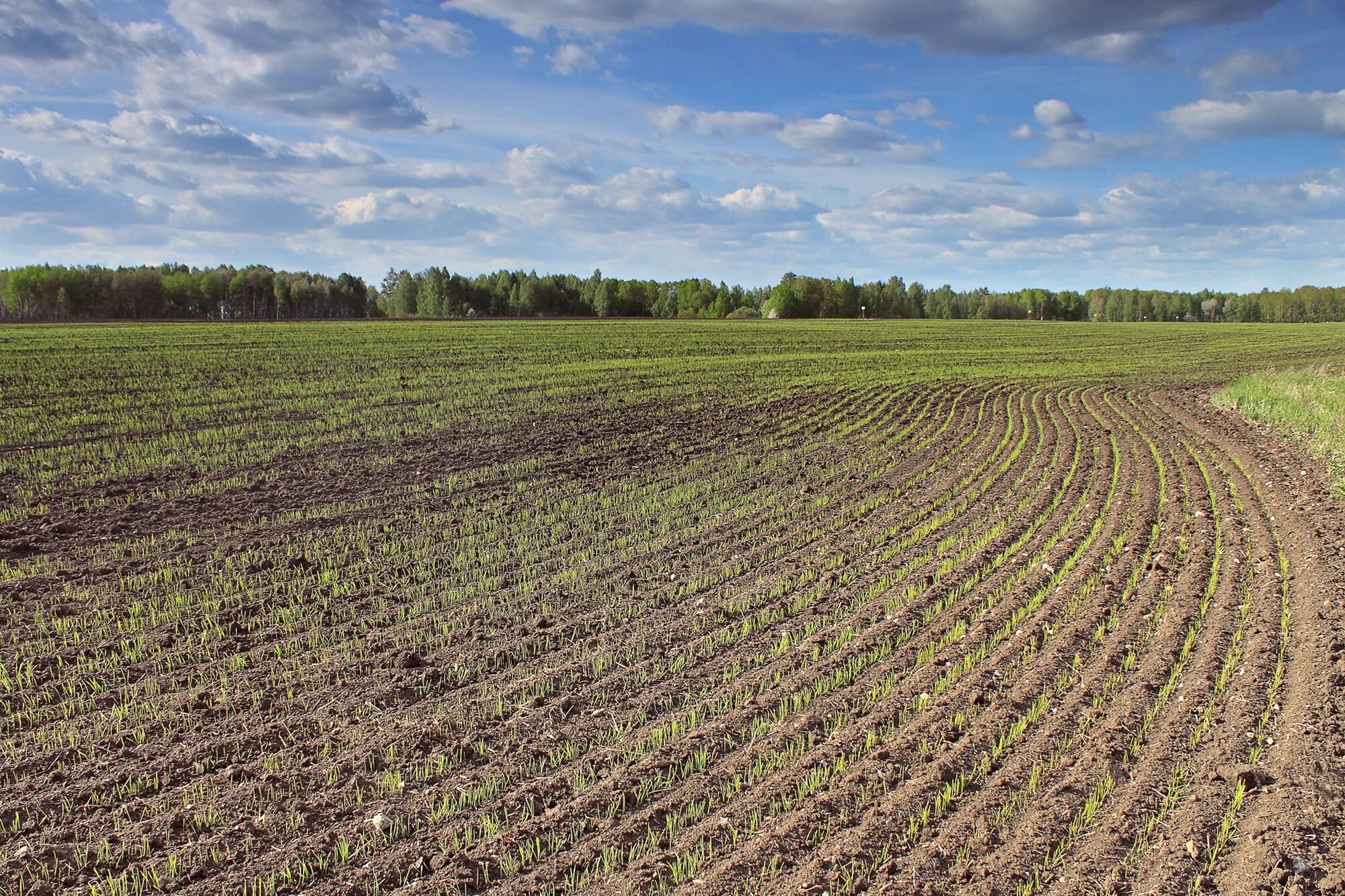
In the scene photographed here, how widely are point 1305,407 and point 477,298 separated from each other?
328 feet

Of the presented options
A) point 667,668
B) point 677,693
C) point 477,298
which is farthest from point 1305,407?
point 477,298

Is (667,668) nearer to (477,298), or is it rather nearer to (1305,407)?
(1305,407)

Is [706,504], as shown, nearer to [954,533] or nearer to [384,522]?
[954,533]

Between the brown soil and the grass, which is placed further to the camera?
the grass

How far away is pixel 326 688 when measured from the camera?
7.19 m

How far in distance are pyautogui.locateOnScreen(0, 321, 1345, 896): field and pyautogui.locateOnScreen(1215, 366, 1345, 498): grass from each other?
64 cm

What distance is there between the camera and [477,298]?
4309 inches

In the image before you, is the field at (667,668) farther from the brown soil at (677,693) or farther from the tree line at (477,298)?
the tree line at (477,298)

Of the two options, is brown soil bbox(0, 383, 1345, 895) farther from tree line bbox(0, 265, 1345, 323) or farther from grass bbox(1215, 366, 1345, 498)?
tree line bbox(0, 265, 1345, 323)

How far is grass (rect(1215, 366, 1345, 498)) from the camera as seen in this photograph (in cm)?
1614

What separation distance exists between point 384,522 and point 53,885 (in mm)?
7614

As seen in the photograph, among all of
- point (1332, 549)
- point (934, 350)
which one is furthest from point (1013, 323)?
point (1332, 549)

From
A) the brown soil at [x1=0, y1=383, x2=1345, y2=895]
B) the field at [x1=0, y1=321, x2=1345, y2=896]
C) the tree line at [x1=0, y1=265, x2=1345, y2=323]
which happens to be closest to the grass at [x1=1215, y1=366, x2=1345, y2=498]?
the field at [x1=0, y1=321, x2=1345, y2=896]

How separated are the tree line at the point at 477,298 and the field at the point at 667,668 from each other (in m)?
72.9
